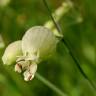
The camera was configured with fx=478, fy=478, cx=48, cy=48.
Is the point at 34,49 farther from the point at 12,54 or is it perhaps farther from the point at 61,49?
the point at 61,49

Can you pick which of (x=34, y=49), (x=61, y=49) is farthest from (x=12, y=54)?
(x=61, y=49)

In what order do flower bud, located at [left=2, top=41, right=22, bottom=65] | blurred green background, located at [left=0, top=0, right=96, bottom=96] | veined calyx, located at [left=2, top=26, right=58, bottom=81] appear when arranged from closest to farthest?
veined calyx, located at [left=2, top=26, right=58, bottom=81] → flower bud, located at [left=2, top=41, right=22, bottom=65] → blurred green background, located at [left=0, top=0, right=96, bottom=96]

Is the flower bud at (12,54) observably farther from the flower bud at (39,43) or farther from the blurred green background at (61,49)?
the blurred green background at (61,49)

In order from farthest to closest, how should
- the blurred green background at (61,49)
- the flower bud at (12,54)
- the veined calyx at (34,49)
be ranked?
1. the blurred green background at (61,49)
2. the flower bud at (12,54)
3. the veined calyx at (34,49)

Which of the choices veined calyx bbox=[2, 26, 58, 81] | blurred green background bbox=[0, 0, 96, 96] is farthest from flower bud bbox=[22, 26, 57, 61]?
blurred green background bbox=[0, 0, 96, 96]

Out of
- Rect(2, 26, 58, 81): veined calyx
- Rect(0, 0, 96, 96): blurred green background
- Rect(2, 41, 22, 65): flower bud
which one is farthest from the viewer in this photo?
Rect(0, 0, 96, 96): blurred green background

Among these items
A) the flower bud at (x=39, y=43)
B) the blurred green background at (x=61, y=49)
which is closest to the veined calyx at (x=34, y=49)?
the flower bud at (x=39, y=43)

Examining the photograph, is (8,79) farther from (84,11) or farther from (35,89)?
(84,11)

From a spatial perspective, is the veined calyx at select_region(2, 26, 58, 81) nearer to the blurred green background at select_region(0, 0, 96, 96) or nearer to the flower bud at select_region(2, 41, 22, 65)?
the flower bud at select_region(2, 41, 22, 65)
